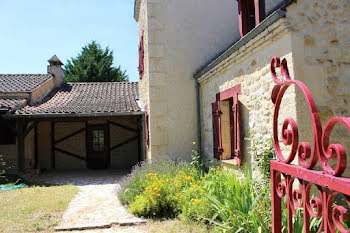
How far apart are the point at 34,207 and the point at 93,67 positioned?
69.1 feet

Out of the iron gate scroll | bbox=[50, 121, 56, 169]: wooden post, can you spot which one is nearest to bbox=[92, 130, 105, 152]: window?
bbox=[50, 121, 56, 169]: wooden post

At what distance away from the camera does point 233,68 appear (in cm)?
588

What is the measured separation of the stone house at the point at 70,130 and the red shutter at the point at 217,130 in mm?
5118

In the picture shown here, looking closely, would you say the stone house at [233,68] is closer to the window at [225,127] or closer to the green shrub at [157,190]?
the window at [225,127]

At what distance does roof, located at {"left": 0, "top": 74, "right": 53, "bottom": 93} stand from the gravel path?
412 cm

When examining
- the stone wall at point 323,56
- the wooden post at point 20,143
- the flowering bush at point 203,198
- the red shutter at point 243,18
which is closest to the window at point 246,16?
the red shutter at point 243,18

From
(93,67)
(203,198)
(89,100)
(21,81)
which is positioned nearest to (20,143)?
(89,100)

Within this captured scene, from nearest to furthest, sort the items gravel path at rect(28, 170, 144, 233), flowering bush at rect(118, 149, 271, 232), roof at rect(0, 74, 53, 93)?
flowering bush at rect(118, 149, 271, 232), gravel path at rect(28, 170, 144, 233), roof at rect(0, 74, 53, 93)

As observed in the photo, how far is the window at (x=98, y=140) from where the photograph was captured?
13828 mm

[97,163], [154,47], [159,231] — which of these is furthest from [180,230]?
[97,163]

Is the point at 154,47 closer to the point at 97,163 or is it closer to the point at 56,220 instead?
the point at 56,220

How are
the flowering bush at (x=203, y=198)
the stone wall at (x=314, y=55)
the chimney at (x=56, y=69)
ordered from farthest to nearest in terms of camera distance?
the chimney at (x=56, y=69) → the stone wall at (x=314, y=55) → the flowering bush at (x=203, y=198)

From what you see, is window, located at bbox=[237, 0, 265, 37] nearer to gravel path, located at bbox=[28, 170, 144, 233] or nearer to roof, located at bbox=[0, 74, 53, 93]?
gravel path, located at bbox=[28, 170, 144, 233]

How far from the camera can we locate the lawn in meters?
5.14
